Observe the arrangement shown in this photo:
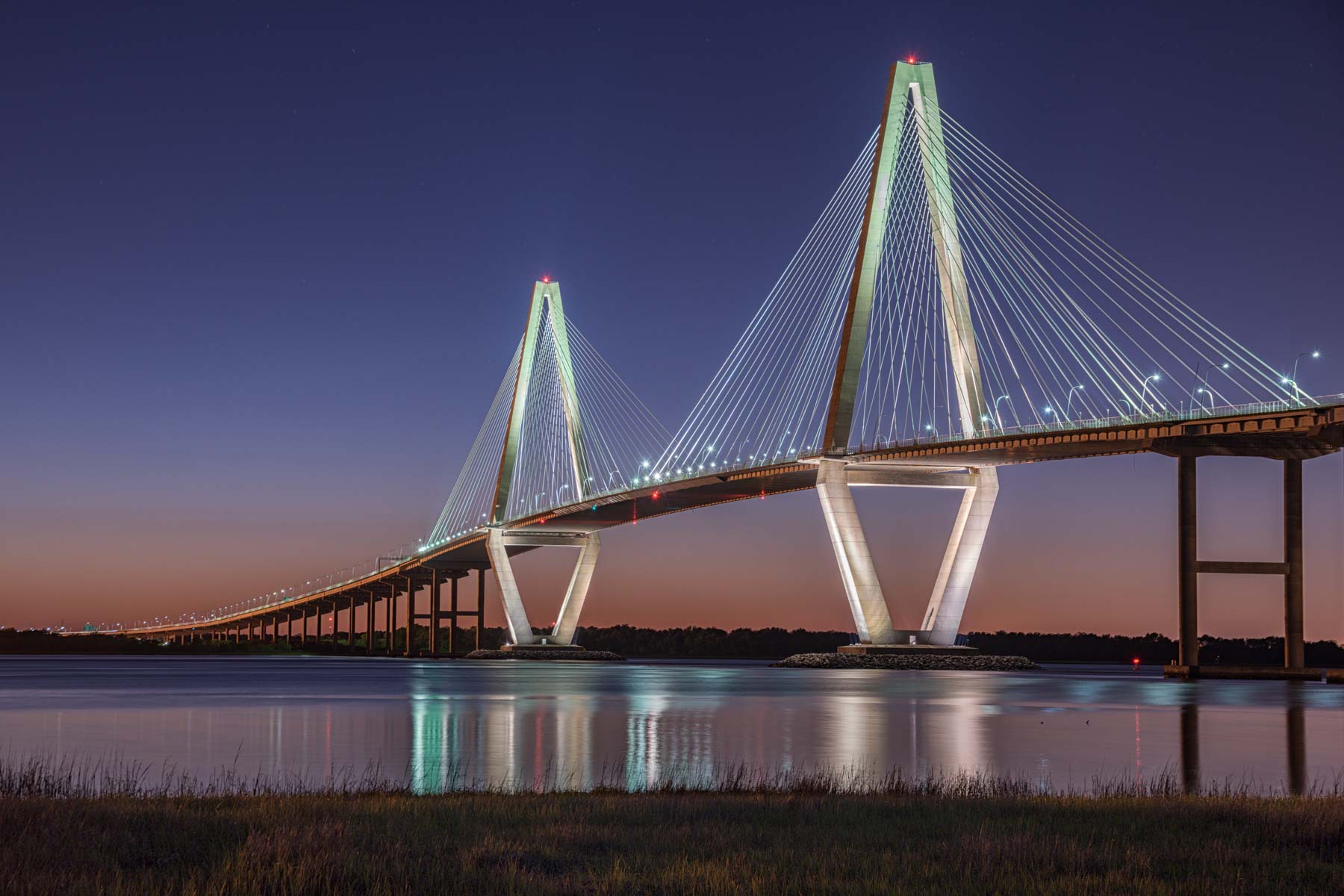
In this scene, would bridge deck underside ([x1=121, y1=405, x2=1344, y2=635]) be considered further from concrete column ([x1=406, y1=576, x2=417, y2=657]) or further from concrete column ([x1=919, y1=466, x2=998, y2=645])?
concrete column ([x1=406, y1=576, x2=417, y2=657])

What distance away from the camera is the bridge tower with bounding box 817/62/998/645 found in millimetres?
60156

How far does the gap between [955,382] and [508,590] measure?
2041 inches

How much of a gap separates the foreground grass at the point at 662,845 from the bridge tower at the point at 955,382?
157 ft

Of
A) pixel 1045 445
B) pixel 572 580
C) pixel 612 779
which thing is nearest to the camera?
pixel 612 779

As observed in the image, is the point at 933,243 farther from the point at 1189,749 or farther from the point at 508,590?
the point at 508,590

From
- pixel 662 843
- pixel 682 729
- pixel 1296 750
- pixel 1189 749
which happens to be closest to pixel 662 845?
pixel 662 843

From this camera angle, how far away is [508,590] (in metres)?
104

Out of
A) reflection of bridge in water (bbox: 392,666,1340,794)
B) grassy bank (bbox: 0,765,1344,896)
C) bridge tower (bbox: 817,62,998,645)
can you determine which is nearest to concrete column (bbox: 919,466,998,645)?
bridge tower (bbox: 817,62,998,645)

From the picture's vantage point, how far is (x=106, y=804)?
38.9 ft

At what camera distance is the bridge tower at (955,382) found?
197ft

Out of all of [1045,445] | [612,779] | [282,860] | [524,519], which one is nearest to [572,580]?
[524,519]

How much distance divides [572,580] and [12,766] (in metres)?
87.1

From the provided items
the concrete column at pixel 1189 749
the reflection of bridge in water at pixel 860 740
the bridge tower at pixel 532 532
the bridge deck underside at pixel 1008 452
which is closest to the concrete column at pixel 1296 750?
the reflection of bridge in water at pixel 860 740

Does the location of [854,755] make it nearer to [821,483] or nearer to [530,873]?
[530,873]
